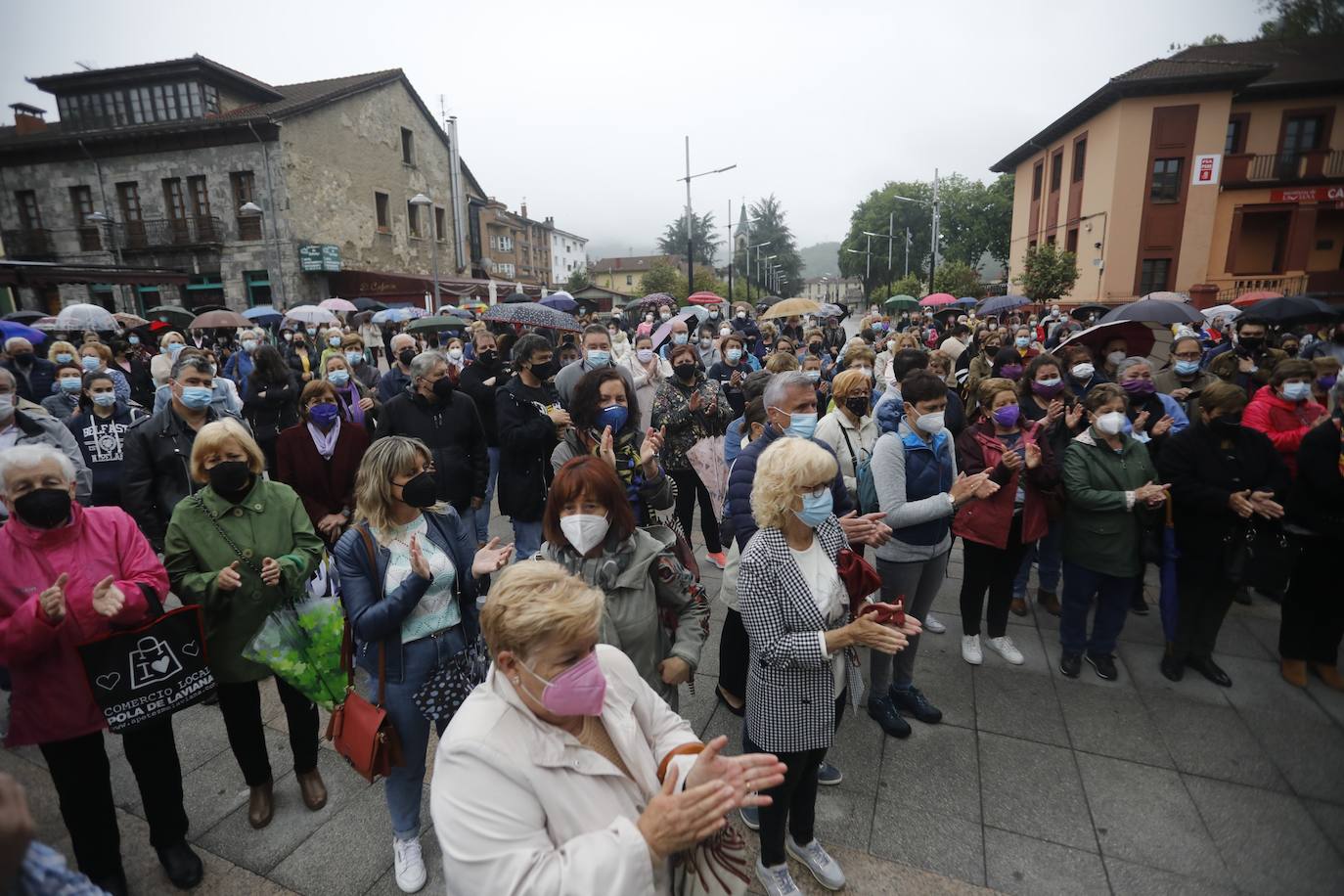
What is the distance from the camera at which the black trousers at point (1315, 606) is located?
4.15m

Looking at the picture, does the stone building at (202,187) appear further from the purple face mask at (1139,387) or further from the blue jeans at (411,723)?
Answer: the blue jeans at (411,723)

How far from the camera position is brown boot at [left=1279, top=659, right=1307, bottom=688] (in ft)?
13.8

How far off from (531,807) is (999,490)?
3.65 metres

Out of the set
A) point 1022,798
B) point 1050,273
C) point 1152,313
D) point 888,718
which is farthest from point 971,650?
point 1050,273

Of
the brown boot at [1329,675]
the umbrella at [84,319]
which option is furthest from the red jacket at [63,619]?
the umbrella at [84,319]

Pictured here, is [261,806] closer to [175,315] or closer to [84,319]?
[84,319]

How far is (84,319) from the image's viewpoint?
1267cm

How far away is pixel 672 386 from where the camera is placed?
19.7 feet

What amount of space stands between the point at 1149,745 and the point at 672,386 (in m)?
4.26

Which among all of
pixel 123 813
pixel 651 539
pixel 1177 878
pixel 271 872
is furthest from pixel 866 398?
pixel 123 813

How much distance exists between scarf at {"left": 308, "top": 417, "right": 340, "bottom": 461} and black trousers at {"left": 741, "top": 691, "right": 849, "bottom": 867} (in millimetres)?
3644

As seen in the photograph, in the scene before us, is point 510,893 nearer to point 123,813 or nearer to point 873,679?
point 873,679

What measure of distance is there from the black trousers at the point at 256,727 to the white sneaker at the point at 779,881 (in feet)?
8.01

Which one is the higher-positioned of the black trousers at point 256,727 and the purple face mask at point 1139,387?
the purple face mask at point 1139,387
